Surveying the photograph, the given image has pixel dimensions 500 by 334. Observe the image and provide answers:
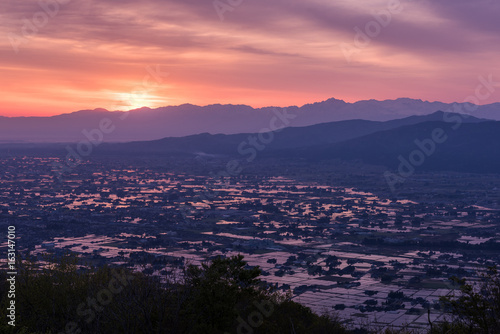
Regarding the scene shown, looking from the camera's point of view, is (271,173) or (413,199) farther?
(271,173)

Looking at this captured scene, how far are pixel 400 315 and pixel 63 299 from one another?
84.3 ft

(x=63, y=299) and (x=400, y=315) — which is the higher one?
(x=63, y=299)

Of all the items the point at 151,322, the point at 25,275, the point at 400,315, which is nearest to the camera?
the point at 151,322

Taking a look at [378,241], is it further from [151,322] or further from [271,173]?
[271,173]

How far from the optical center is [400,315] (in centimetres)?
4138

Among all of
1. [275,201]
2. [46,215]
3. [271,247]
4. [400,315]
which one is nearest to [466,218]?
[275,201]

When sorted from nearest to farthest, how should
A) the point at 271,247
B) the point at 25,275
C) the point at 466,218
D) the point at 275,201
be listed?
the point at 25,275 → the point at 271,247 → the point at 466,218 → the point at 275,201

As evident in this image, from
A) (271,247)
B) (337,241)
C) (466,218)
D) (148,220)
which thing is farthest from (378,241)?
(148,220)

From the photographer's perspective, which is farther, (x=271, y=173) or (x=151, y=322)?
(x=271, y=173)

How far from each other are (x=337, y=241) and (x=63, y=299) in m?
52.4

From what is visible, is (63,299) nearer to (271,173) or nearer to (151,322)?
(151,322)

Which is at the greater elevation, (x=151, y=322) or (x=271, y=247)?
(x=151, y=322)

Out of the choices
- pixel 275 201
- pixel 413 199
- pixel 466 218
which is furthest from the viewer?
pixel 413 199

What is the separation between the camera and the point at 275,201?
4456 inches
